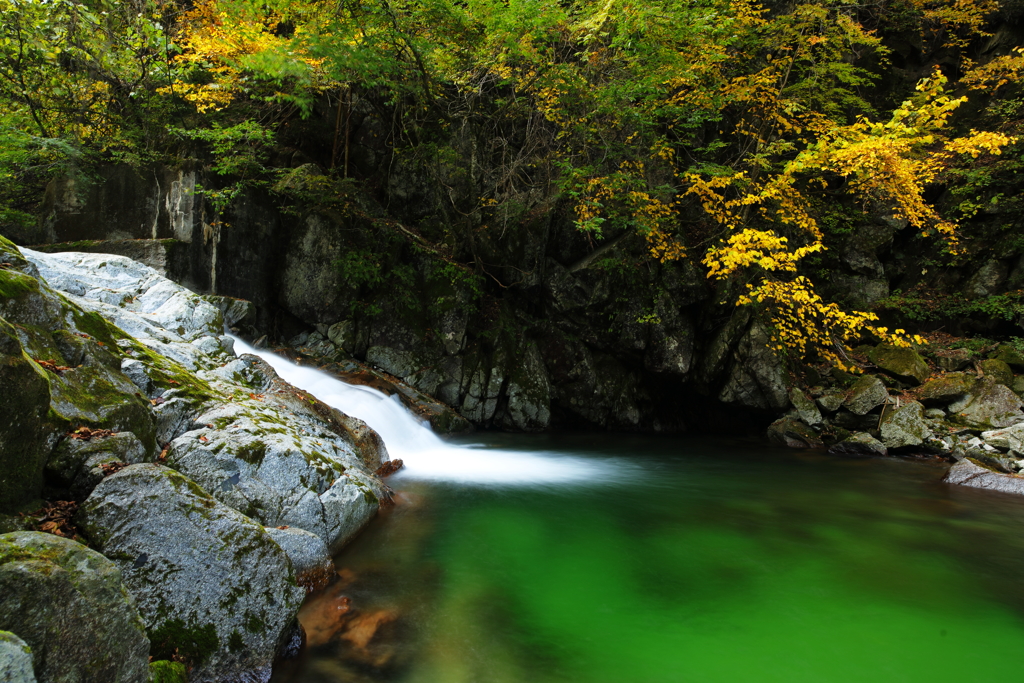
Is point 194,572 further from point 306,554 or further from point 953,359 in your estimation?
point 953,359

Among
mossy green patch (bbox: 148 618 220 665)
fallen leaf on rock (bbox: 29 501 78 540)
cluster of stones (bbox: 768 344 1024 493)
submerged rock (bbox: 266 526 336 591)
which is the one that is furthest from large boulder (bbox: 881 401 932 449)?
fallen leaf on rock (bbox: 29 501 78 540)

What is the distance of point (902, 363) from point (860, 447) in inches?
94.8

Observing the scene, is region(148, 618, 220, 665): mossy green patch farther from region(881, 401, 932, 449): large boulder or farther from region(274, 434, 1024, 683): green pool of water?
region(881, 401, 932, 449): large boulder

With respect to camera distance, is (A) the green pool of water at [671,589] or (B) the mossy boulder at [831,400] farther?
(B) the mossy boulder at [831,400]

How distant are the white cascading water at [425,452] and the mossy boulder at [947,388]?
22.4 feet

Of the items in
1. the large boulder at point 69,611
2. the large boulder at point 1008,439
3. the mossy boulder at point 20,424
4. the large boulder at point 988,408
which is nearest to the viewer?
the large boulder at point 69,611

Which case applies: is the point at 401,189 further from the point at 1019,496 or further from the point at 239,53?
the point at 1019,496

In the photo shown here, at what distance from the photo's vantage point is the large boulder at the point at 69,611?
1944 mm

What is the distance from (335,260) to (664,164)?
777 centimetres

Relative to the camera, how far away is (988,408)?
9.95 meters

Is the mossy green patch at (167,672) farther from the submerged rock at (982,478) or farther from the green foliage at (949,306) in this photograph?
the green foliage at (949,306)

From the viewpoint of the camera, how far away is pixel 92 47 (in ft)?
32.3

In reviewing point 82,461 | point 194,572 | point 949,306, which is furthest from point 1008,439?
point 82,461

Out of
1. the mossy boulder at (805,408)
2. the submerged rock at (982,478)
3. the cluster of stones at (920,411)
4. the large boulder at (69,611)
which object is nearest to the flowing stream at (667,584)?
the submerged rock at (982,478)
